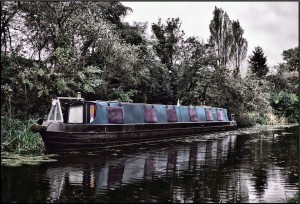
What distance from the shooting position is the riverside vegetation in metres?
16.3

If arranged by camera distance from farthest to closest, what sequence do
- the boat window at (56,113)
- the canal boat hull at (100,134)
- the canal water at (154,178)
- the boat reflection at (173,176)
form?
the boat window at (56,113) < the canal boat hull at (100,134) < the boat reflection at (173,176) < the canal water at (154,178)

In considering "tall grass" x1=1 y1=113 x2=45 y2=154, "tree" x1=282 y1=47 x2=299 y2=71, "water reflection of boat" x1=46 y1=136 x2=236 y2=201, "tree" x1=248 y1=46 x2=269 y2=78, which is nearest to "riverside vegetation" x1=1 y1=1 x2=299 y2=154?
"tall grass" x1=1 y1=113 x2=45 y2=154

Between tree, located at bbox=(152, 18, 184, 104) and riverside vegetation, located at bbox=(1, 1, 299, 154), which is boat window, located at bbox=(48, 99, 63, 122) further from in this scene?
tree, located at bbox=(152, 18, 184, 104)

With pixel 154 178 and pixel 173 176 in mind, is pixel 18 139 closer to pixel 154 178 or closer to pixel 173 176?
pixel 154 178

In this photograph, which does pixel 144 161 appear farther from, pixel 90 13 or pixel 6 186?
pixel 90 13

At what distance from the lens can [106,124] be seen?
16062mm

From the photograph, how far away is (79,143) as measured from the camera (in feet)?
47.4

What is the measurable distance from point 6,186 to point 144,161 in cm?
541

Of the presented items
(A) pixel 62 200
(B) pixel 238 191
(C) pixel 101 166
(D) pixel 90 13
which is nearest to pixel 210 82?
(D) pixel 90 13

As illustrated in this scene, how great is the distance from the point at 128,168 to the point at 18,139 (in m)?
4.80

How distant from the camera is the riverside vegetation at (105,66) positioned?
16.3 meters

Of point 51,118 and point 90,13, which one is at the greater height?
point 90,13

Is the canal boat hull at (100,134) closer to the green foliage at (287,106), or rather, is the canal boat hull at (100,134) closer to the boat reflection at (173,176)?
the boat reflection at (173,176)

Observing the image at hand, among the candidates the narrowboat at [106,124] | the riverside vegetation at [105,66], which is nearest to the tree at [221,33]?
the riverside vegetation at [105,66]
